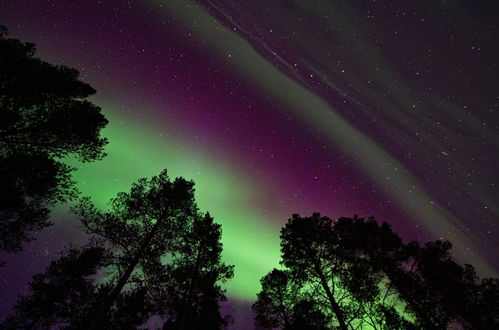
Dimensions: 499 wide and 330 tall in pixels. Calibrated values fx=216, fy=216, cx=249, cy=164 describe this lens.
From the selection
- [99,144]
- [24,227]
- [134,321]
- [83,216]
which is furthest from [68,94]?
[134,321]

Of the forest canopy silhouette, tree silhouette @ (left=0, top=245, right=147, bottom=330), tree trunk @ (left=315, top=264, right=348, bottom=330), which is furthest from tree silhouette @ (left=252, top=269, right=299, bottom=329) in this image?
tree silhouette @ (left=0, top=245, right=147, bottom=330)

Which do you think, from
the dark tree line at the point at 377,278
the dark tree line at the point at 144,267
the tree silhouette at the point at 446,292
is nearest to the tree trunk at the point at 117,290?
the dark tree line at the point at 144,267

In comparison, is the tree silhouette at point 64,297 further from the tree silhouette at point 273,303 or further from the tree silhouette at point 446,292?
the tree silhouette at point 446,292

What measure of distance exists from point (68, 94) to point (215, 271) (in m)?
14.0

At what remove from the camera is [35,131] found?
9.88 m

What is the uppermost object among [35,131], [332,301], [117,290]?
[35,131]

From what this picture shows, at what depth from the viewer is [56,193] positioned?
1094 cm

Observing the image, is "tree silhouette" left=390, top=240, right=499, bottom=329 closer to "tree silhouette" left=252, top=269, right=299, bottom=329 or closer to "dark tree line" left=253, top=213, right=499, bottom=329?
"dark tree line" left=253, top=213, right=499, bottom=329

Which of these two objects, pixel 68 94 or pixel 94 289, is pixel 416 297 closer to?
pixel 68 94

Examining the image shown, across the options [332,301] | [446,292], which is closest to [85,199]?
[332,301]

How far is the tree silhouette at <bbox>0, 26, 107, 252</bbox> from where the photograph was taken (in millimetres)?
9266

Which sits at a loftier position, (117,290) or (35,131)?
(35,131)

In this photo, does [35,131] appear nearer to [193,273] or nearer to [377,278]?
[193,273]

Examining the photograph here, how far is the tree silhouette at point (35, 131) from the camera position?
30.4 ft
